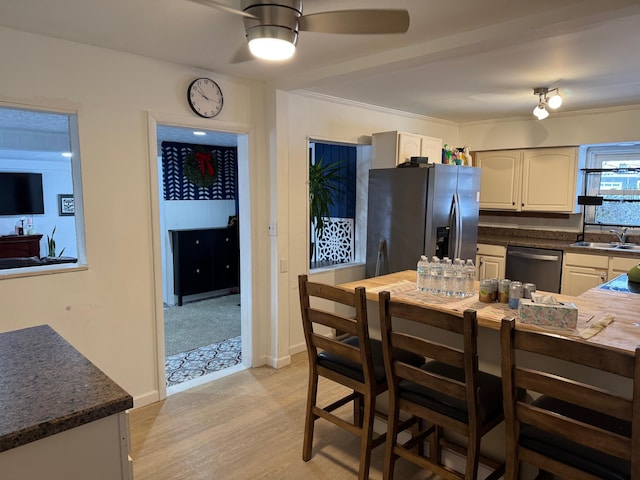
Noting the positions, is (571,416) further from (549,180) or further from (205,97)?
(549,180)

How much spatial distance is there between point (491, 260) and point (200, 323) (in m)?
3.47

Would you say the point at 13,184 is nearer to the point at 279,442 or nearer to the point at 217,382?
the point at 217,382

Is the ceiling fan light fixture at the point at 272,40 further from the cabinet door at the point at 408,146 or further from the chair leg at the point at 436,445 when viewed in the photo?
the cabinet door at the point at 408,146

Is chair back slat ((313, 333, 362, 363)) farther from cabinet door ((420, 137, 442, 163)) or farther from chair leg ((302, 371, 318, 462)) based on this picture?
cabinet door ((420, 137, 442, 163))

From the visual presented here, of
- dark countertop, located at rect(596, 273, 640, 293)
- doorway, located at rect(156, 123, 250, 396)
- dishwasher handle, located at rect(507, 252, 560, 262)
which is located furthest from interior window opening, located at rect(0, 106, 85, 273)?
dark countertop, located at rect(596, 273, 640, 293)

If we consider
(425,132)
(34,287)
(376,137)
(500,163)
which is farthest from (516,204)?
(34,287)

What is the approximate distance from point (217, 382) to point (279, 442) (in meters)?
0.97

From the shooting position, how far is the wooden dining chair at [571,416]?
127 centimetres

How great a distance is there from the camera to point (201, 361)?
3.76 metres

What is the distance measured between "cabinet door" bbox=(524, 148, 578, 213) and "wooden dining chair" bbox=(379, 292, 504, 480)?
11.8 feet

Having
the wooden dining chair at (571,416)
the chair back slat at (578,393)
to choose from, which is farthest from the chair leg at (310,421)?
the chair back slat at (578,393)

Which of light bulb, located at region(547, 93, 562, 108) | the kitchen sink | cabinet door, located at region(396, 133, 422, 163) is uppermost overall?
light bulb, located at region(547, 93, 562, 108)

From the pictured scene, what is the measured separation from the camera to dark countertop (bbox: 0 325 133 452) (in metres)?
1.04

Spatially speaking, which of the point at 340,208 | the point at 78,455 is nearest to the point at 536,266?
the point at 340,208
